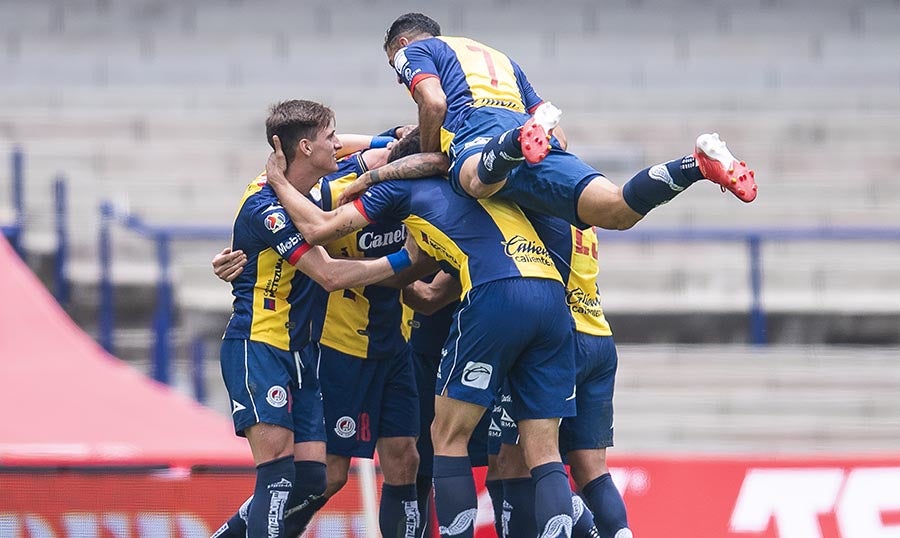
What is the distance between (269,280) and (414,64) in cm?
113

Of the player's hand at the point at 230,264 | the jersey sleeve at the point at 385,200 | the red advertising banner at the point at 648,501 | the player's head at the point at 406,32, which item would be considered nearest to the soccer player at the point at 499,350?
the jersey sleeve at the point at 385,200

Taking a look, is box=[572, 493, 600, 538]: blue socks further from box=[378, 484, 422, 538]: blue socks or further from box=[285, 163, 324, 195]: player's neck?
box=[285, 163, 324, 195]: player's neck

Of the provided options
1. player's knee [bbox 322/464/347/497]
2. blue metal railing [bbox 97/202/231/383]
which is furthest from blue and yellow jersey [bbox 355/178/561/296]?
blue metal railing [bbox 97/202/231/383]

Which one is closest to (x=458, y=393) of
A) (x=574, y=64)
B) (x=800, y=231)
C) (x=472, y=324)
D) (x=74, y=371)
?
(x=472, y=324)

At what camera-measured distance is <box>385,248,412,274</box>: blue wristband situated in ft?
18.6

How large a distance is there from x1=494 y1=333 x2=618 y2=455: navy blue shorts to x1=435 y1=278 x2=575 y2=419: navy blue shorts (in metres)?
0.23

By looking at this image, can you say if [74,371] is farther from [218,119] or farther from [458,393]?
[218,119]

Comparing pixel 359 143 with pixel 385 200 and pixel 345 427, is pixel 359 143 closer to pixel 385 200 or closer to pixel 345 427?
pixel 385 200

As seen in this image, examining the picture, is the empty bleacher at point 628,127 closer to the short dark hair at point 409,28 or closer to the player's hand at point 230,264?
the short dark hair at point 409,28

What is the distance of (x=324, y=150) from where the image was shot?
578cm

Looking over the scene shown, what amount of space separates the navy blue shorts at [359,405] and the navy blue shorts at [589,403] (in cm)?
55

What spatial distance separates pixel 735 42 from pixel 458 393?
9302 millimetres

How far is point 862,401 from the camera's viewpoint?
954 cm

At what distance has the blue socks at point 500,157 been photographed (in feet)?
16.4
